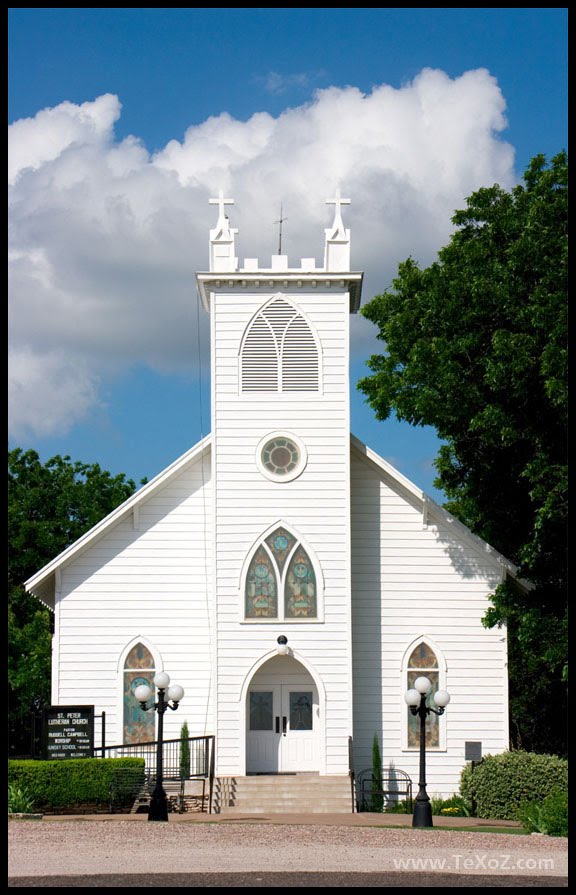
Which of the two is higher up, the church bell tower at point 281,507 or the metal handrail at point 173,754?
the church bell tower at point 281,507

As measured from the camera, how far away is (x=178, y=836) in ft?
54.3

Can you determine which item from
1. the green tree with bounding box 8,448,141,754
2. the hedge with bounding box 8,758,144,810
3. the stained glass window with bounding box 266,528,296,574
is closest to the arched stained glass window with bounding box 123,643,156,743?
the hedge with bounding box 8,758,144,810

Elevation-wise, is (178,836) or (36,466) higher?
(36,466)

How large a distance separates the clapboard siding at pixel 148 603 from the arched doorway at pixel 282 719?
40.0 inches

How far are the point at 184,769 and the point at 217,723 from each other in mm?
1265

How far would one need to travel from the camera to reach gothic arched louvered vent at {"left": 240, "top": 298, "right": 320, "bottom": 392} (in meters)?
26.8

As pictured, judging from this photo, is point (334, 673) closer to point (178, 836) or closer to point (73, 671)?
point (73, 671)

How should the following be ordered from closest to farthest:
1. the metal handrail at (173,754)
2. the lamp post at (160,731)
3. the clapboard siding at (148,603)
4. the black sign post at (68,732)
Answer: the lamp post at (160,731)
the black sign post at (68,732)
the metal handrail at (173,754)
the clapboard siding at (148,603)

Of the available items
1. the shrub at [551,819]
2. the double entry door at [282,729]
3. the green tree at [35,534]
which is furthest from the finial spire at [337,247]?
the green tree at [35,534]

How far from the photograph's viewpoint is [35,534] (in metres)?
44.3

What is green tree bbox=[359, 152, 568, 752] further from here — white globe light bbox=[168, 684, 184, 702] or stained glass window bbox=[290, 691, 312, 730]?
white globe light bbox=[168, 684, 184, 702]

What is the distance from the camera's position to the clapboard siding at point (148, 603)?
27172 mm

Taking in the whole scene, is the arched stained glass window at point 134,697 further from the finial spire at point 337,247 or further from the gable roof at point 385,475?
the finial spire at point 337,247

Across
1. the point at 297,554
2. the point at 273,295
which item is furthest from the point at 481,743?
the point at 273,295
